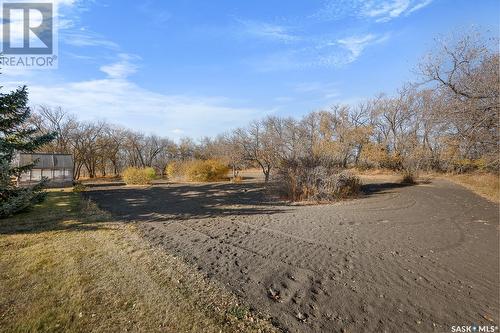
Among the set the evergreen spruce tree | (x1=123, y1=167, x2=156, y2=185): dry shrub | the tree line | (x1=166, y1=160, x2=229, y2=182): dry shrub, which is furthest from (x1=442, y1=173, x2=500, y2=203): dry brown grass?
(x1=123, y1=167, x2=156, y2=185): dry shrub

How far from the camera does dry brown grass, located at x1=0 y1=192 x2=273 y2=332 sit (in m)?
3.16

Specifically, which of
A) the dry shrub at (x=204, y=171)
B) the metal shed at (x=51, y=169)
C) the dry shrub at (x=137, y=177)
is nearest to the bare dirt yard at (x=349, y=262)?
the dry shrub at (x=137, y=177)

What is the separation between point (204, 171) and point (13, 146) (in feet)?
59.6

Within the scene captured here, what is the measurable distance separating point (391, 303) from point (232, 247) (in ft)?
11.4

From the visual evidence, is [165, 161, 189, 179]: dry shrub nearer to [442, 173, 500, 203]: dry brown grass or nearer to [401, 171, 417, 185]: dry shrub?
[401, 171, 417, 185]: dry shrub

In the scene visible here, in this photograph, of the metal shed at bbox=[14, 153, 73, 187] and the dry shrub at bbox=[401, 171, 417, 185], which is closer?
the dry shrub at bbox=[401, 171, 417, 185]

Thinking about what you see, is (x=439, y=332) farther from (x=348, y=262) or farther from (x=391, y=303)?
(x=348, y=262)

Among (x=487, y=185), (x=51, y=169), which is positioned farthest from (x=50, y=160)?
(x=487, y=185)

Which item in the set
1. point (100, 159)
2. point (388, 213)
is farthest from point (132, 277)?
point (100, 159)

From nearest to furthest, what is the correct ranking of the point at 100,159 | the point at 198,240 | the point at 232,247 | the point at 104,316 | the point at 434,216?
the point at 104,316
the point at 232,247
the point at 198,240
the point at 434,216
the point at 100,159

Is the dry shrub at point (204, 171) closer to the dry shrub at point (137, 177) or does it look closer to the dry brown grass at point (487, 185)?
the dry shrub at point (137, 177)

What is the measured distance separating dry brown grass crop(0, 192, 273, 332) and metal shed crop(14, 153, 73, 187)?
74.0ft

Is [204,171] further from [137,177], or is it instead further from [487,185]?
[487,185]

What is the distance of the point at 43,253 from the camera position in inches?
219
